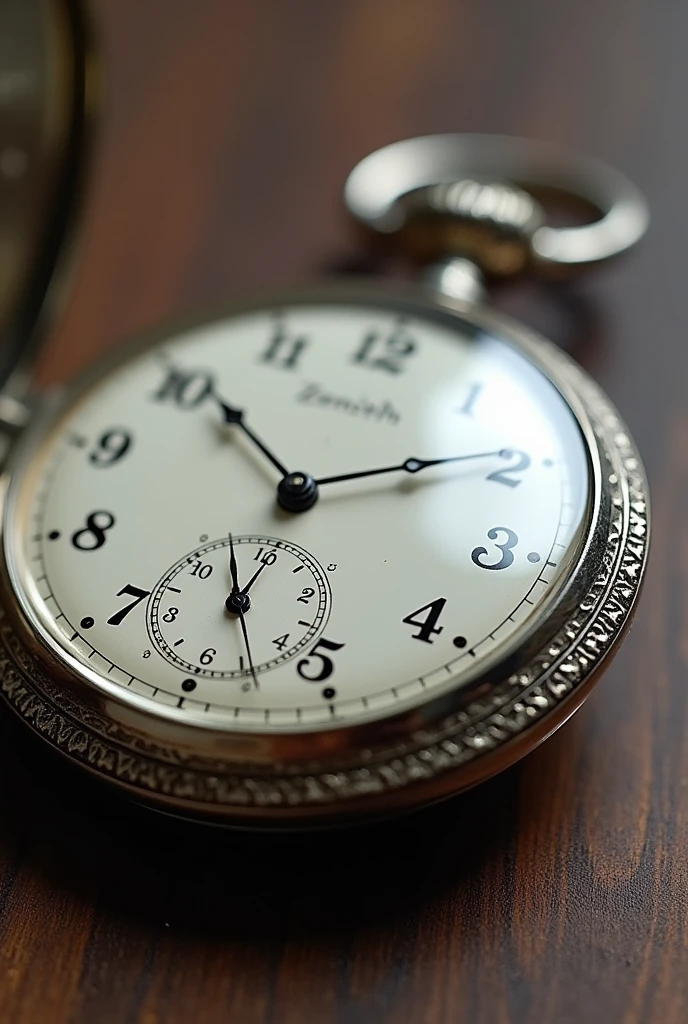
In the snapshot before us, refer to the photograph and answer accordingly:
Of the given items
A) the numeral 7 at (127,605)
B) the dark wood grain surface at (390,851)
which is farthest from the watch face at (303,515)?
the dark wood grain surface at (390,851)

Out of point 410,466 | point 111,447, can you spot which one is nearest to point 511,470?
point 410,466

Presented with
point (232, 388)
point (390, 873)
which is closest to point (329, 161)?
point (232, 388)

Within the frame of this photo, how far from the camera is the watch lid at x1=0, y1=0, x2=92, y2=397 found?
112 centimetres

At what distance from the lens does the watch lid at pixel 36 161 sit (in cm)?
112

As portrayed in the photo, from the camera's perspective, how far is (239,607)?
85cm

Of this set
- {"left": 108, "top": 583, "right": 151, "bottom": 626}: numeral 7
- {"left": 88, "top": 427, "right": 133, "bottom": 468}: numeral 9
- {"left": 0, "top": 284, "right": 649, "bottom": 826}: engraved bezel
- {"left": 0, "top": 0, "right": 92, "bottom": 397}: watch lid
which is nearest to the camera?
{"left": 0, "top": 284, "right": 649, "bottom": 826}: engraved bezel

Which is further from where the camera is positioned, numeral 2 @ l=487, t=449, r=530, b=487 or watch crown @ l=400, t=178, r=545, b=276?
watch crown @ l=400, t=178, r=545, b=276

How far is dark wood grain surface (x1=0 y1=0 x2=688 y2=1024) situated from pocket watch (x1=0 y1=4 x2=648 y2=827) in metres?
0.09

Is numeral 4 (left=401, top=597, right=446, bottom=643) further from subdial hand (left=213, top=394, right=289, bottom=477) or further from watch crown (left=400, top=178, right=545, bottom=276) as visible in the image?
watch crown (left=400, top=178, right=545, bottom=276)

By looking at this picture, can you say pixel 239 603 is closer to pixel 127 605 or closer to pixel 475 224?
pixel 127 605

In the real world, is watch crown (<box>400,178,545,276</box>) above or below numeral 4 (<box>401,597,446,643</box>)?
above

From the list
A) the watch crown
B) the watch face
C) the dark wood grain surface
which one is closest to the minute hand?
the watch face

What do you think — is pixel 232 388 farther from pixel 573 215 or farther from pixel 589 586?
pixel 573 215

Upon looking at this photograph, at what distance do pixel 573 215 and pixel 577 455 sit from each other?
55cm
